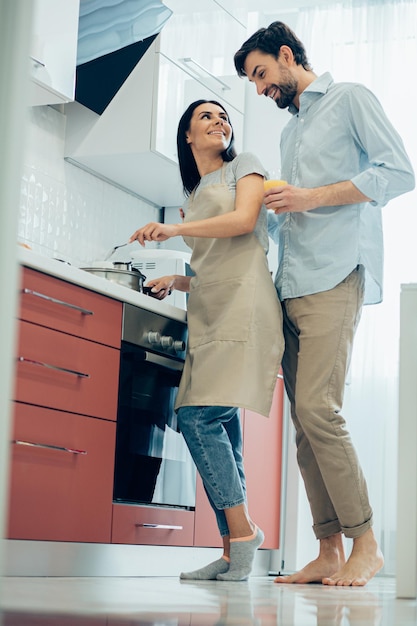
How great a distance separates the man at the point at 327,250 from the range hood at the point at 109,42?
2.89ft

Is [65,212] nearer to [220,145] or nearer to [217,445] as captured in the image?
[220,145]

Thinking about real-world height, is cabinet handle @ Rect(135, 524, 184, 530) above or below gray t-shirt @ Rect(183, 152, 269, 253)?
below

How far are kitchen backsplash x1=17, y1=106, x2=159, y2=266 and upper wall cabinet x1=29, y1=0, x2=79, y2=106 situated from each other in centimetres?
29

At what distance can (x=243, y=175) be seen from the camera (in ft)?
8.86

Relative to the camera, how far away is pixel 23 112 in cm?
47

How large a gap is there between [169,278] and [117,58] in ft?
3.97

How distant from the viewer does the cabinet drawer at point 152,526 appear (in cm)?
269

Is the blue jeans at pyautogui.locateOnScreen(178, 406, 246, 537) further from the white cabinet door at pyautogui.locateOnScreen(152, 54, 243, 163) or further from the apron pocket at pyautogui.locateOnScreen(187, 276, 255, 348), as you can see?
the white cabinet door at pyautogui.locateOnScreen(152, 54, 243, 163)

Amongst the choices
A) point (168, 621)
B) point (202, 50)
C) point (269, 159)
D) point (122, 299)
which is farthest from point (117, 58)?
point (168, 621)

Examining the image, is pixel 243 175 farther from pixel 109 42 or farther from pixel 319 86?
pixel 109 42

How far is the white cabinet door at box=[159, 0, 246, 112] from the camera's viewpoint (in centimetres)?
393

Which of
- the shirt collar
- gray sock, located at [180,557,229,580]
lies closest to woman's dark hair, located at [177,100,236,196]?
the shirt collar

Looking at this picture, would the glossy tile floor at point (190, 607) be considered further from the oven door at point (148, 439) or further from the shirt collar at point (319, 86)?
the shirt collar at point (319, 86)

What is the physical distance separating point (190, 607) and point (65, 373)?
108 cm
